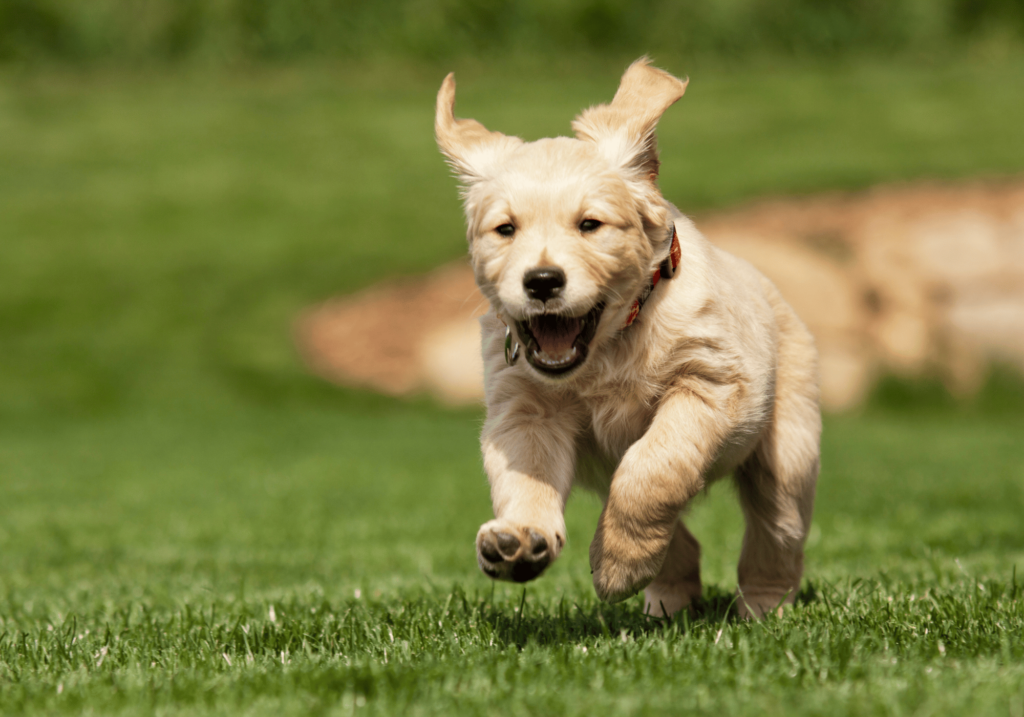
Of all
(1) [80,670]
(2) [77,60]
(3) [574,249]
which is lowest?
(1) [80,670]

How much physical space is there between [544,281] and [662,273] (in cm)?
59

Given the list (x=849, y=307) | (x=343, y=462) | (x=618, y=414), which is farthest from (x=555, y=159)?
(x=849, y=307)

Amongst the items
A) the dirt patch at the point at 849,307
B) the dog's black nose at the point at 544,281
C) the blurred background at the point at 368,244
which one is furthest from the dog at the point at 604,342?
the dirt patch at the point at 849,307

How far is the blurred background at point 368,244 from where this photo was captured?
8.43 metres

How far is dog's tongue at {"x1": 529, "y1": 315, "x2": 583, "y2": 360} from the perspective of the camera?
3.20m

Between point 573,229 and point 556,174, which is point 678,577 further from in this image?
point 556,174

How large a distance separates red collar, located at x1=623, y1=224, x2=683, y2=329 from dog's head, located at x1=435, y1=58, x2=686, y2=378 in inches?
1.3

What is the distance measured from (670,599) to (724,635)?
3.08 feet

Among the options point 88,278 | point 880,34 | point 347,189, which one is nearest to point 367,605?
point 88,278

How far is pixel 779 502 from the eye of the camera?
12.9ft

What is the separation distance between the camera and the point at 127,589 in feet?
17.1

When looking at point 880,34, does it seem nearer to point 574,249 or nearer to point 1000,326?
point 1000,326

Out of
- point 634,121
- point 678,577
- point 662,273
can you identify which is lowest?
point 678,577

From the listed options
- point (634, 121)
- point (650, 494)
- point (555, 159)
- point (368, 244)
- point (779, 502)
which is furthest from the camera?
point (368, 244)
